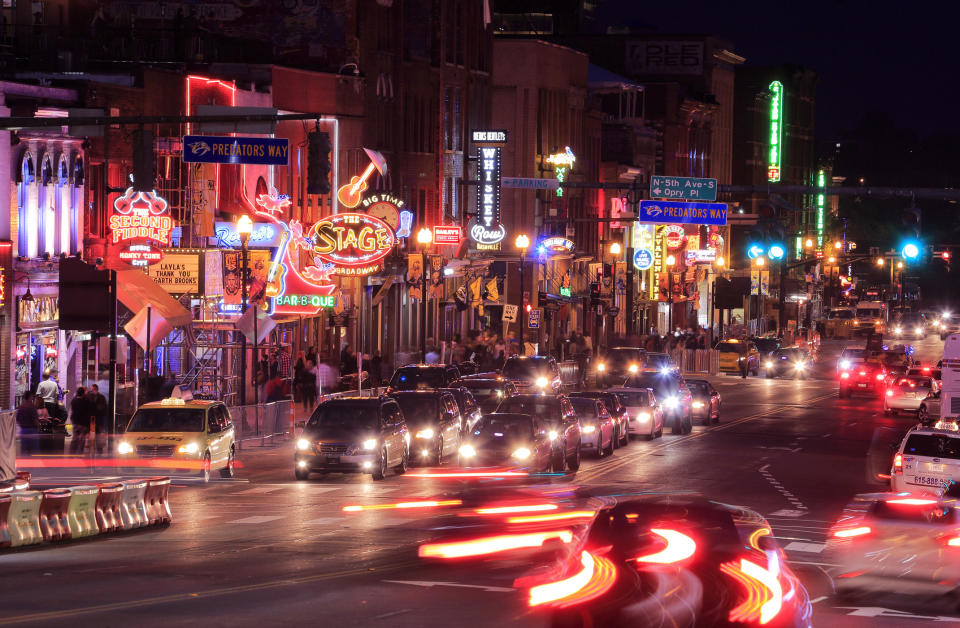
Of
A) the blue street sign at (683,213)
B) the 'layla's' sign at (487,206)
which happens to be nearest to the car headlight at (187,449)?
the blue street sign at (683,213)

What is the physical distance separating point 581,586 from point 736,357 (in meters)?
66.2

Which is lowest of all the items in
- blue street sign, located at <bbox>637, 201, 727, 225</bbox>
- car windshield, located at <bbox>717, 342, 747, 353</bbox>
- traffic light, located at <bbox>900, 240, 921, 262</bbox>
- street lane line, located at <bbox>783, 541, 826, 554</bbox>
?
street lane line, located at <bbox>783, 541, 826, 554</bbox>

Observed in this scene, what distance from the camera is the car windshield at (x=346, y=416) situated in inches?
1193

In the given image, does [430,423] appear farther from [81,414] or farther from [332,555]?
[332,555]

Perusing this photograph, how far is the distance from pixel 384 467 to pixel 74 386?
1385 cm

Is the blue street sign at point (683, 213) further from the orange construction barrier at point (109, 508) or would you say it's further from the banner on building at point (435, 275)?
the orange construction barrier at point (109, 508)

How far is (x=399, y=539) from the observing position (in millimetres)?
20547

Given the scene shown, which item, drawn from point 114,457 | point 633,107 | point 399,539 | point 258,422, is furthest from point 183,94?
point 633,107

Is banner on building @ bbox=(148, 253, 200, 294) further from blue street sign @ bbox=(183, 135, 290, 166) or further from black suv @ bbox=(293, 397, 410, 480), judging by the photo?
black suv @ bbox=(293, 397, 410, 480)

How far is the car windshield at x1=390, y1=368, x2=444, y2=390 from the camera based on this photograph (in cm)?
4108

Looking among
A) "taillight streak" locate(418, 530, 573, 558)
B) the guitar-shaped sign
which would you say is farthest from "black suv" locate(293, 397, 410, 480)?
the guitar-shaped sign

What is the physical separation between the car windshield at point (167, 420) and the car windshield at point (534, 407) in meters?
6.68

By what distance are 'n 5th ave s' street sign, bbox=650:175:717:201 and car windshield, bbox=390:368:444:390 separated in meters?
13.3

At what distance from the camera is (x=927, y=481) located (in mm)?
25047
